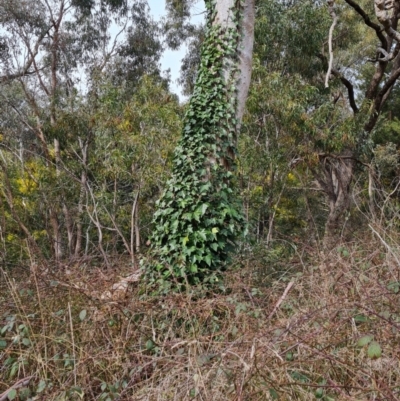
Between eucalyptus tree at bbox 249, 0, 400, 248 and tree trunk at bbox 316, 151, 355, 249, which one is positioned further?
tree trunk at bbox 316, 151, 355, 249

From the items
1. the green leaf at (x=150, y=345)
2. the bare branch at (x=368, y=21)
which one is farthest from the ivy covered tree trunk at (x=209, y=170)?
the bare branch at (x=368, y=21)

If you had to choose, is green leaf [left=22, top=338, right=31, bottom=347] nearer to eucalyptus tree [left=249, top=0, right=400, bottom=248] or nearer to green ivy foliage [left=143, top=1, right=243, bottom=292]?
green ivy foliage [left=143, top=1, right=243, bottom=292]

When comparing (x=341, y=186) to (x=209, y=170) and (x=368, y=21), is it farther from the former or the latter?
(x=209, y=170)

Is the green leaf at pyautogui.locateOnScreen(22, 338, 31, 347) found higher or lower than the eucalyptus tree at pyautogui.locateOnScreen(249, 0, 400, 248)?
lower

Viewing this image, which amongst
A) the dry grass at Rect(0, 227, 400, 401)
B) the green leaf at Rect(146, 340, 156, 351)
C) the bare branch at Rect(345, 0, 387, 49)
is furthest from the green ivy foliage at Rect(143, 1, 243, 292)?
the bare branch at Rect(345, 0, 387, 49)

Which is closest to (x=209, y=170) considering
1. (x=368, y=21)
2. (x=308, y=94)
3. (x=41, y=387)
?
(x=41, y=387)

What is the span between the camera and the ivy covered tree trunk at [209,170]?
5.63m

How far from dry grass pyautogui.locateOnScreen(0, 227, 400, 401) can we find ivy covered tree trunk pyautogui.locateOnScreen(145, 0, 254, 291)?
108cm

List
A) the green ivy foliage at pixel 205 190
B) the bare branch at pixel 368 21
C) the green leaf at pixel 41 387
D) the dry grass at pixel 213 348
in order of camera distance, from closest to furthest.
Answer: the dry grass at pixel 213 348 < the green leaf at pixel 41 387 < the green ivy foliage at pixel 205 190 < the bare branch at pixel 368 21

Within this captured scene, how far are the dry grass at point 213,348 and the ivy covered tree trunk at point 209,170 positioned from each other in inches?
42.7

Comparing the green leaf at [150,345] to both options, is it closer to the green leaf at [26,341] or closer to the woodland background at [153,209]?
the woodland background at [153,209]

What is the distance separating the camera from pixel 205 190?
5.84m

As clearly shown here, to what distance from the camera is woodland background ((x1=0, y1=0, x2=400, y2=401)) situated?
116 inches

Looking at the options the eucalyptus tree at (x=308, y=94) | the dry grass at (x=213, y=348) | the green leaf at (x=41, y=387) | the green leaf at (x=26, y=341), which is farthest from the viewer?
the eucalyptus tree at (x=308, y=94)
